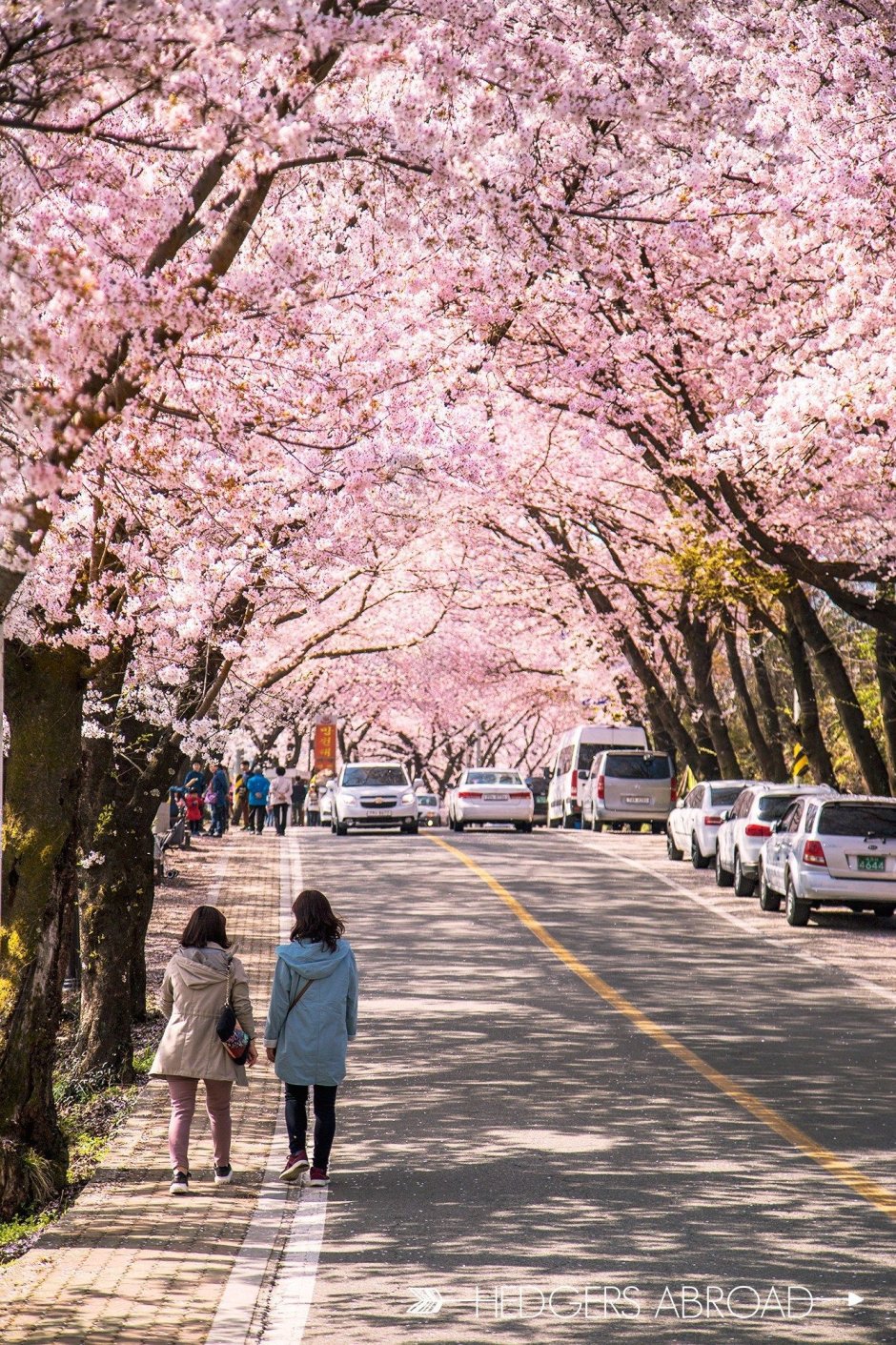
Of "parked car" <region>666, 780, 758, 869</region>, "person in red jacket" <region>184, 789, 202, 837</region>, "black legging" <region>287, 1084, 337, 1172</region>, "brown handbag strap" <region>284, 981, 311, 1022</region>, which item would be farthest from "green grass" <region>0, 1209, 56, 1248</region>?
"person in red jacket" <region>184, 789, 202, 837</region>

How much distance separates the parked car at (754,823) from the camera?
2569 cm

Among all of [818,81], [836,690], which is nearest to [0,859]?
[818,81]

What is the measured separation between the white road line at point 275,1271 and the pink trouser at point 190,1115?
0.33 metres

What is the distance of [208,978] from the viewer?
9281 mm

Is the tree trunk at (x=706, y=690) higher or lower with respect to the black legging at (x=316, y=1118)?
higher

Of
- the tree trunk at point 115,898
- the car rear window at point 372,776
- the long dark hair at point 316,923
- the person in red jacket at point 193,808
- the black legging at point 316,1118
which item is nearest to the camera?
the black legging at point 316,1118

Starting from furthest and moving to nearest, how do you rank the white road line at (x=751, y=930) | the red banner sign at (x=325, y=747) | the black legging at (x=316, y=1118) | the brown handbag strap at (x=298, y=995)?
the red banner sign at (x=325, y=747) < the white road line at (x=751, y=930) < the brown handbag strap at (x=298, y=995) < the black legging at (x=316, y=1118)

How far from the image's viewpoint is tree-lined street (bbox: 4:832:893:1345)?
6961 mm

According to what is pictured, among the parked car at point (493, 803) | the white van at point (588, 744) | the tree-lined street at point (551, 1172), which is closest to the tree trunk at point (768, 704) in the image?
the white van at point (588, 744)

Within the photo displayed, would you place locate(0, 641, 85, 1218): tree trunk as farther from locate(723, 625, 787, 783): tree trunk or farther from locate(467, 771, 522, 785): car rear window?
locate(467, 771, 522, 785): car rear window

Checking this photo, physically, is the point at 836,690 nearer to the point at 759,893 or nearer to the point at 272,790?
the point at 759,893

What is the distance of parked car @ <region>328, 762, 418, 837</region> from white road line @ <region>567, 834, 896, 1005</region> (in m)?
6.23

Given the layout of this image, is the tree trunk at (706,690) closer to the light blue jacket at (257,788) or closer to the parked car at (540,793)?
the light blue jacket at (257,788)

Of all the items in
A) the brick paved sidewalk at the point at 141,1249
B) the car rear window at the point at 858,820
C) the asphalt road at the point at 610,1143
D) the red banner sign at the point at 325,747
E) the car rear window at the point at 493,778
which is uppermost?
the red banner sign at the point at 325,747
